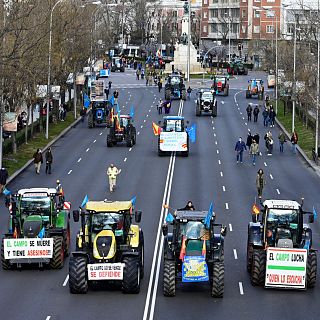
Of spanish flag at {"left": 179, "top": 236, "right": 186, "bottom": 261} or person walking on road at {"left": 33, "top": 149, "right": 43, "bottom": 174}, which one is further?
person walking on road at {"left": 33, "top": 149, "right": 43, "bottom": 174}

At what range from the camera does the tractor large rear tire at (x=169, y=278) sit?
30.0m

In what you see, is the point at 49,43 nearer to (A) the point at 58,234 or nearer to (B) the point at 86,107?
(B) the point at 86,107

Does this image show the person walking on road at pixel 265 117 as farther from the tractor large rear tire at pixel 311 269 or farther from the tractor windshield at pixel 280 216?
the tractor large rear tire at pixel 311 269

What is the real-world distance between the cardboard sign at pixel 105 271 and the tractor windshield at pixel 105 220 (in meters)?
1.43

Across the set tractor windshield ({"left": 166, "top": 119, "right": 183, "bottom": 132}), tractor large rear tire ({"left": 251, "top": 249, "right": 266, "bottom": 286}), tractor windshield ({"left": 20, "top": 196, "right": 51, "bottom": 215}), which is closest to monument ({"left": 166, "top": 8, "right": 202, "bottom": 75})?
tractor windshield ({"left": 166, "top": 119, "right": 183, "bottom": 132})

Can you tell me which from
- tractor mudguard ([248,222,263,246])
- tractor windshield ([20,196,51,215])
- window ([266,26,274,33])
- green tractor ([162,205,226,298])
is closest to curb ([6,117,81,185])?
tractor windshield ([20,196,51,215])

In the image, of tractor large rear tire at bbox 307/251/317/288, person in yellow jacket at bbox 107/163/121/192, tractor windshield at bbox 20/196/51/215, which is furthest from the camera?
person in yellow jacket at bbox 107/163/121/192

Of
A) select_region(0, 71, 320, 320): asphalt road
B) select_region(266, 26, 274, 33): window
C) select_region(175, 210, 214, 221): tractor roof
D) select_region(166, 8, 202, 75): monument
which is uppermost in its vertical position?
select_region(266, 26, 274, 33): window

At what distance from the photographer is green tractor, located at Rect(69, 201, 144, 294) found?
30.1 metres

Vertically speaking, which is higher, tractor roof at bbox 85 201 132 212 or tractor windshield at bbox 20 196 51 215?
tractor roof at bbox 85 201 132 212

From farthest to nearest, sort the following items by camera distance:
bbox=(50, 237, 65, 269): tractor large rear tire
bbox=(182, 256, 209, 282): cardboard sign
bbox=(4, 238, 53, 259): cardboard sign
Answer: bbox=(50, 237, 65, 269): tractor large rear tire, bbox=(4, 238, 53, 259): cardboard sign, bbox=(182, 256, 209, 282): cardboard sign

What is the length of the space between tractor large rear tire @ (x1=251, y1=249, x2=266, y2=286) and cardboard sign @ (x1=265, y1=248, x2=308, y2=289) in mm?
450

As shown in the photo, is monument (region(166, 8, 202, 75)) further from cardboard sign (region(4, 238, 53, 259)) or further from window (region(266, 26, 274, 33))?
cardboard sign (region(4, 238, 53, 259))

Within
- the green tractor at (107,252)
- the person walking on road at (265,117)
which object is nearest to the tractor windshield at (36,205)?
the green tractor at (107,252)
